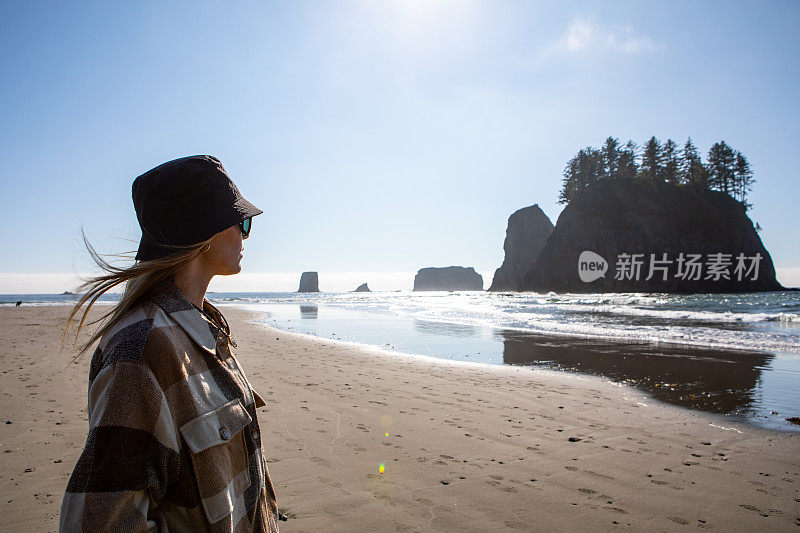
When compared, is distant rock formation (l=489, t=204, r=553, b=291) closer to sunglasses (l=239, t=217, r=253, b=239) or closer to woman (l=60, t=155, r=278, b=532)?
sunglasses (l=239, t=217, r=253, b=239)

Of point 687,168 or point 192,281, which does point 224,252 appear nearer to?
point 192,281

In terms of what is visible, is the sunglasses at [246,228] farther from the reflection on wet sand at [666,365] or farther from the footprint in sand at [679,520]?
the reflection on wet sand at [666,365]

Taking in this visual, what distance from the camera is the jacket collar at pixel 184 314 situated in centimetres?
141

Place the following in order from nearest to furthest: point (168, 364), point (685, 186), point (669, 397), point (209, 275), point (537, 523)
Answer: point (168, 364)
point (209, 275)
point (537, 523)
point (669, 397)
point (685, 186)

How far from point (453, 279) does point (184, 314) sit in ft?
596

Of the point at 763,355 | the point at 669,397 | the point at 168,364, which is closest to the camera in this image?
the point at 168,364

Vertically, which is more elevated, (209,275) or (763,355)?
(209,275)

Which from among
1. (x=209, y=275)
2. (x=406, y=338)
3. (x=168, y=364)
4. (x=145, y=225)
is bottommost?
(x=406, y=338)

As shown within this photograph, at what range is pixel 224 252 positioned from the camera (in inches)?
68.3

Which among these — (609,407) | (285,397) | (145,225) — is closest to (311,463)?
(285,397)

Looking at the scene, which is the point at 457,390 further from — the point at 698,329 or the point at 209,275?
the point at 698,329

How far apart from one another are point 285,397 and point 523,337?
10.8m

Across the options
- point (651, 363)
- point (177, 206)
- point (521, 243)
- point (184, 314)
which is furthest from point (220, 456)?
point (521, 243)

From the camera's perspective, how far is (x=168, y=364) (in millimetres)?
1252
